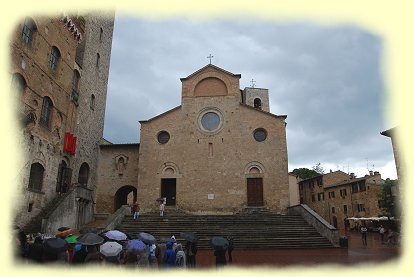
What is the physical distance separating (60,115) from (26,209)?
22.0 ft

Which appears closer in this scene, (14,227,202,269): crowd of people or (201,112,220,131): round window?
(14,227,202,269): crowd of people

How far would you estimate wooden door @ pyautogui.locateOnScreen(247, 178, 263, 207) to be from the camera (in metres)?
24.4

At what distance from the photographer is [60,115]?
2077cm

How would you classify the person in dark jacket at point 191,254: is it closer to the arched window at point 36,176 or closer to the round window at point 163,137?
the arched window at point 36,176

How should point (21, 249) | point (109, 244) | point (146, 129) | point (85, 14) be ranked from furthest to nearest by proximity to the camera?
point (146, 129)
point (85, 14)
point (21, 249)
point (109, 244)

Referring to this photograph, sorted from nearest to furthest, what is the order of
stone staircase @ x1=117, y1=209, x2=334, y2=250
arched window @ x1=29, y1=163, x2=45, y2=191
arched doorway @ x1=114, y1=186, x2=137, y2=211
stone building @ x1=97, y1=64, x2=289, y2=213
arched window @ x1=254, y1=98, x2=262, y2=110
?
stone staircase @ x1=117, y1=209, x2=334, y2=250 → arched window @ x1=29, y1=163, x2=45, y2=191 → stone building @ x1=97, y1=64, x2=289, y2=213 → arched doorway @ x1=114, y1=186, x2=137, y2=211 → arched window @ x1=254, y1=98, x2=262, y2=110

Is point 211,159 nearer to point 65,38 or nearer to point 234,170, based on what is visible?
point 234,170

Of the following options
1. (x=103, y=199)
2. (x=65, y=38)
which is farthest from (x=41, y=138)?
(x=103, y=199)

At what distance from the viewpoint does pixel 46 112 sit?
63.3 feet

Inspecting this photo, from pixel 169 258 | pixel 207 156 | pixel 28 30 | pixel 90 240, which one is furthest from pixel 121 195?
pixel 90 240

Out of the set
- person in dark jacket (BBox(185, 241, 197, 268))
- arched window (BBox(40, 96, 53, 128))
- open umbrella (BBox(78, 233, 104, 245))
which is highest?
arched window (BBox(40, 96, 53, 128))

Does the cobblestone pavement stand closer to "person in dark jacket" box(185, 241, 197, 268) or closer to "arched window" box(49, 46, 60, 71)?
"person in dark jacket" box(185, 241, 197, 268)

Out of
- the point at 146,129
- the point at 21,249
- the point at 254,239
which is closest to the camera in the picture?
the point at 21,249

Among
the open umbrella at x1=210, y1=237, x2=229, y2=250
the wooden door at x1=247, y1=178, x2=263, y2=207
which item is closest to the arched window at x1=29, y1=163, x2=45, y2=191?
the open umbrella at x1=210, y1=237, x2=229, y2=250
